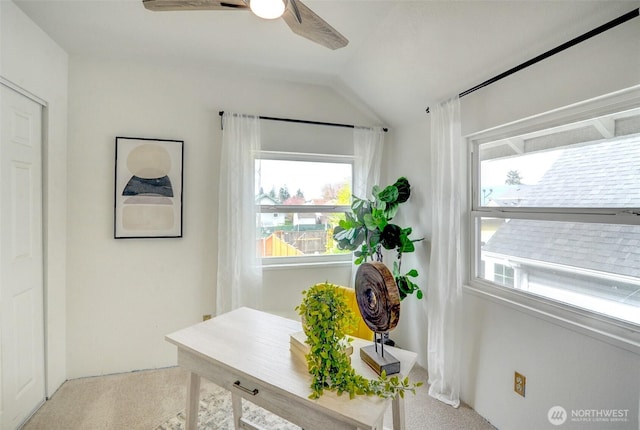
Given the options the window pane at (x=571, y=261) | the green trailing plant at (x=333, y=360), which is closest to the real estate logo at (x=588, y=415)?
the window pane at (x=571, y=261)

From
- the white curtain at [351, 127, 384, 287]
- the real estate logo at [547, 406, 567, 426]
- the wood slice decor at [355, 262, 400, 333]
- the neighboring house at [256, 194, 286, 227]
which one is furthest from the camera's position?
the white curtain at [351, 127, 384, 287]

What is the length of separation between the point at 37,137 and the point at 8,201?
21.0 inches

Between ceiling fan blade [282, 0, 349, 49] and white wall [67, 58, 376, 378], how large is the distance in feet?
4.77

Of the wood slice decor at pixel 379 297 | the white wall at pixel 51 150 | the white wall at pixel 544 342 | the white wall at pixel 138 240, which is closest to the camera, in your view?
the wood slice decor at pixel 379 297

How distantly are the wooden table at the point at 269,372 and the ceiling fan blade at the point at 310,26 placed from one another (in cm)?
138

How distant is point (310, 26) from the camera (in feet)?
4.41

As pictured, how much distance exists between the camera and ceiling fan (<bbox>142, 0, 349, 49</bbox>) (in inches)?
43.4

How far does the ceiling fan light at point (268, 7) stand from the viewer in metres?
1.05

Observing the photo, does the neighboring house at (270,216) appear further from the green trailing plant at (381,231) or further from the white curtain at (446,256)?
the white curtain at (446,256)

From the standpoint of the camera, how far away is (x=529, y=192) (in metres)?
1.80

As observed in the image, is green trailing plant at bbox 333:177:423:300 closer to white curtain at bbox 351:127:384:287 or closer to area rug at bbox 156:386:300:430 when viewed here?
Result: white curtain at bbox 351:127:384:287

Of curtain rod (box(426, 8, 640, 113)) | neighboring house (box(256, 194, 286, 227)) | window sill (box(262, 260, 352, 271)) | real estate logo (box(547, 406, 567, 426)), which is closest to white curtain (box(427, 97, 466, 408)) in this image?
curtain rod (box(426, 8, 640, 113))

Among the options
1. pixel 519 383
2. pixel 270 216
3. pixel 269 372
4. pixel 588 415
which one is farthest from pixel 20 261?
pixel 588 415

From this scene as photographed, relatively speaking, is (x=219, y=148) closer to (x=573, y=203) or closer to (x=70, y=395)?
(x=70, y=395)
